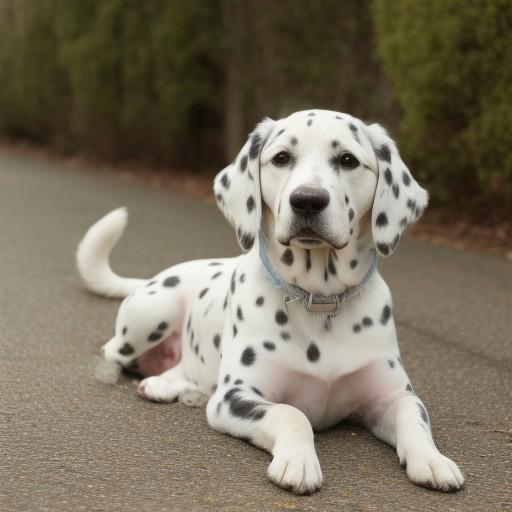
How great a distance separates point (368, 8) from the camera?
424 inches

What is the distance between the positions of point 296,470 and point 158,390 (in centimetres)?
123

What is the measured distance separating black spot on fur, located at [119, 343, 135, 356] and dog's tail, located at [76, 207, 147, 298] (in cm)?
58

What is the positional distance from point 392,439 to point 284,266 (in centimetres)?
79

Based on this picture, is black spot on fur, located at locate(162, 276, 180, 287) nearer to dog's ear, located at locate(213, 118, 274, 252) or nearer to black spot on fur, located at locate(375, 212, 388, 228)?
dog's ear, located at locate(213, 118, 274, 252)

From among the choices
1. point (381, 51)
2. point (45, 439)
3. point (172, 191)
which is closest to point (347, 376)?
point (45, 439)

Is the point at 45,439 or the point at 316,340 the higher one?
the point at 316,340

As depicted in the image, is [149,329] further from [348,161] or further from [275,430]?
[348,161]

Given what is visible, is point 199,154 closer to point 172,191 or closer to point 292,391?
point 172,191

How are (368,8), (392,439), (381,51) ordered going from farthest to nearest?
(368,8) → (381,51) → (392,439)

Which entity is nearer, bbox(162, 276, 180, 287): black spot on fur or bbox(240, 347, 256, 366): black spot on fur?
bbox(240, 347, 256, 366): black spot on fur

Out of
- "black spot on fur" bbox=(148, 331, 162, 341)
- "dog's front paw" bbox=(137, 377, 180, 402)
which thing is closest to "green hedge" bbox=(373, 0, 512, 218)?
"black spot on fur" bbox=(148, 331, 162, 341)

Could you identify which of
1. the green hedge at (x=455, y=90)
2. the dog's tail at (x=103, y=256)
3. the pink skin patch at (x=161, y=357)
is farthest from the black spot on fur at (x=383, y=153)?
the green hedge at (x=455, y=90)

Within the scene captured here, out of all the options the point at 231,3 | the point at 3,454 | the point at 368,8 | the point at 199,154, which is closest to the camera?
the point at 3,454

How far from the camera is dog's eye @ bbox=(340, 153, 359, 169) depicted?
3641 millimetres
